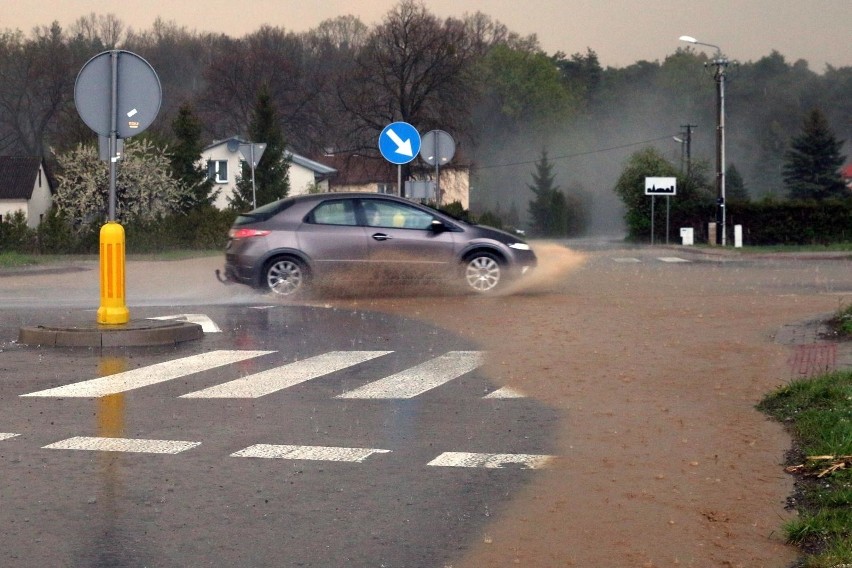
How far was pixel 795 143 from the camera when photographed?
9219 cm

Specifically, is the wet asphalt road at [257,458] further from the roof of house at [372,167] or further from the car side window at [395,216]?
the roof of house at [372,167]

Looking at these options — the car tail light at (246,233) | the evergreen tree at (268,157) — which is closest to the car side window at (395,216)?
the car tail light at (246,233)

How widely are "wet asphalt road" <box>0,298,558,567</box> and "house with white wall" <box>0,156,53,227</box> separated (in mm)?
70634

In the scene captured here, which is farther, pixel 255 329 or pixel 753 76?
pixel 753 76

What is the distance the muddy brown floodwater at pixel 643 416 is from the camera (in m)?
4.98

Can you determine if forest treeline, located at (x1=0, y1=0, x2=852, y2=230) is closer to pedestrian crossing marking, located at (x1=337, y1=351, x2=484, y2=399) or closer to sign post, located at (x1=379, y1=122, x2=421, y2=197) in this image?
sign post, located at (x1=379, y1=122, x2=421, y2=197)

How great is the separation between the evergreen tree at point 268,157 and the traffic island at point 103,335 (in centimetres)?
5329

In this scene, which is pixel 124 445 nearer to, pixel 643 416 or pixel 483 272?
pixel 643 416

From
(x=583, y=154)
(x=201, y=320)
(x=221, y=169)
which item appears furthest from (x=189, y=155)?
(x=583, y=154)

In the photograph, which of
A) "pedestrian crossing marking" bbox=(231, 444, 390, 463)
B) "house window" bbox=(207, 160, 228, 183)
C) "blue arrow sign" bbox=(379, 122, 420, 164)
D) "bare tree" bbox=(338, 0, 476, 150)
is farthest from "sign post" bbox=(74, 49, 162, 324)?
"house window" bbox=(207, 160, 228, 183)

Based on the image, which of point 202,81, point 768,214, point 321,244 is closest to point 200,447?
point 321,244

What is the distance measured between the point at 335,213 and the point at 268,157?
50.2 m

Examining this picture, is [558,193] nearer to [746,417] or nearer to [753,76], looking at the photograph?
[753,76]

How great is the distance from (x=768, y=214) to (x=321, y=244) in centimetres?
4289
